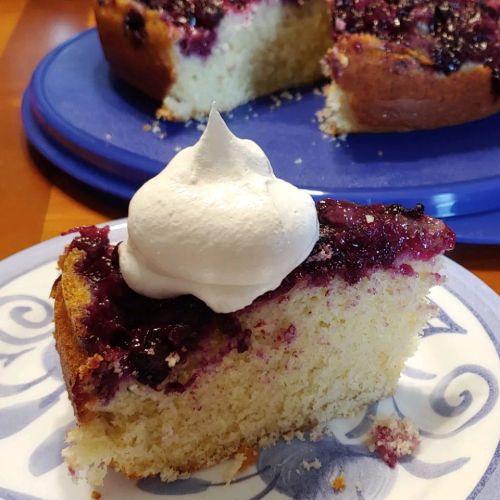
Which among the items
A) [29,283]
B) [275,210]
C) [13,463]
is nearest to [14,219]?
[29,283]

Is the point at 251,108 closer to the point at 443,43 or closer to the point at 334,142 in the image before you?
the point at 334,142

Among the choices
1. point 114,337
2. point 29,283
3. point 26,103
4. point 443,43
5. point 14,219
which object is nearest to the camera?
point 114,337

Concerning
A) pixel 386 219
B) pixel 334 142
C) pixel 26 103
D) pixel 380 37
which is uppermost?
pixel 386 219

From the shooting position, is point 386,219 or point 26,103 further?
point 26,103

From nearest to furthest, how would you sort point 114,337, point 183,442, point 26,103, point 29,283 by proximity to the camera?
point 114,337, point 183,442, point 29,283, point 26,103

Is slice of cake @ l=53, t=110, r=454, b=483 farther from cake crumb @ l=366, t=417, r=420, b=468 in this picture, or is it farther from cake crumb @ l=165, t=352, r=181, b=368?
cake crumb @ l=366, t=417, r=420, b=468

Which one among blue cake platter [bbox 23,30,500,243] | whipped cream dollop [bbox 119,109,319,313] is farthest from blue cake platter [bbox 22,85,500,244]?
whipped cream dollop [bbox 119,109,319,313]

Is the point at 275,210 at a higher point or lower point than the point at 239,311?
higher
